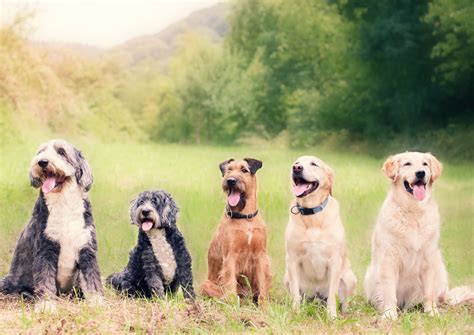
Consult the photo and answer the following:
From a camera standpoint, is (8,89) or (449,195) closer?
(449,195)

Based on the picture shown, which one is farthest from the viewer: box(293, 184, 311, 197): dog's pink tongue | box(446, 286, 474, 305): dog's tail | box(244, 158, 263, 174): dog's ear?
box(446, 286, 474, 305): dog's tail

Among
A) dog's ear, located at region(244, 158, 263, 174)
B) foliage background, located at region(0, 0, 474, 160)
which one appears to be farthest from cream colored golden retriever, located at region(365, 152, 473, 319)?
foliage background, located at region(0, 0, 474, 160)

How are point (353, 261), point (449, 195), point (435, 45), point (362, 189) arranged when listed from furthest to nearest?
point (435, 45) < point (449, 195) < point (362, 189) < point (353, 261)

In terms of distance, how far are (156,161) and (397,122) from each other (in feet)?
14.0

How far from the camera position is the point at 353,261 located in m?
7.60

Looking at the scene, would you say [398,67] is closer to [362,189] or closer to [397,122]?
[397,122]

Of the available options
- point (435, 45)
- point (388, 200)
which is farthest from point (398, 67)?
point (388, 200)

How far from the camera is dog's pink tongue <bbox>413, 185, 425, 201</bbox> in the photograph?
579cm

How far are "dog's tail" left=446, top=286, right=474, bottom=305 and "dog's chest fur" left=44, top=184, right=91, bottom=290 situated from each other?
9.12ft

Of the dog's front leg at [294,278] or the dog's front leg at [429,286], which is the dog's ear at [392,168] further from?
the dog's front leg at [294,278]

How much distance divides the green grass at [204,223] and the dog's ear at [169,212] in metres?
0.57

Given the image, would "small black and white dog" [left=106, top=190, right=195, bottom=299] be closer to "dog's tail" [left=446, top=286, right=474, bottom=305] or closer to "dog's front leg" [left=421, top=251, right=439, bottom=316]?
"dog's front leg" [left=421, top=251, right=439, bottom=316]

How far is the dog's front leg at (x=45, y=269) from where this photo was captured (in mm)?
5707

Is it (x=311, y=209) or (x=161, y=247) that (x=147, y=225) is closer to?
(x=161, y=247)
